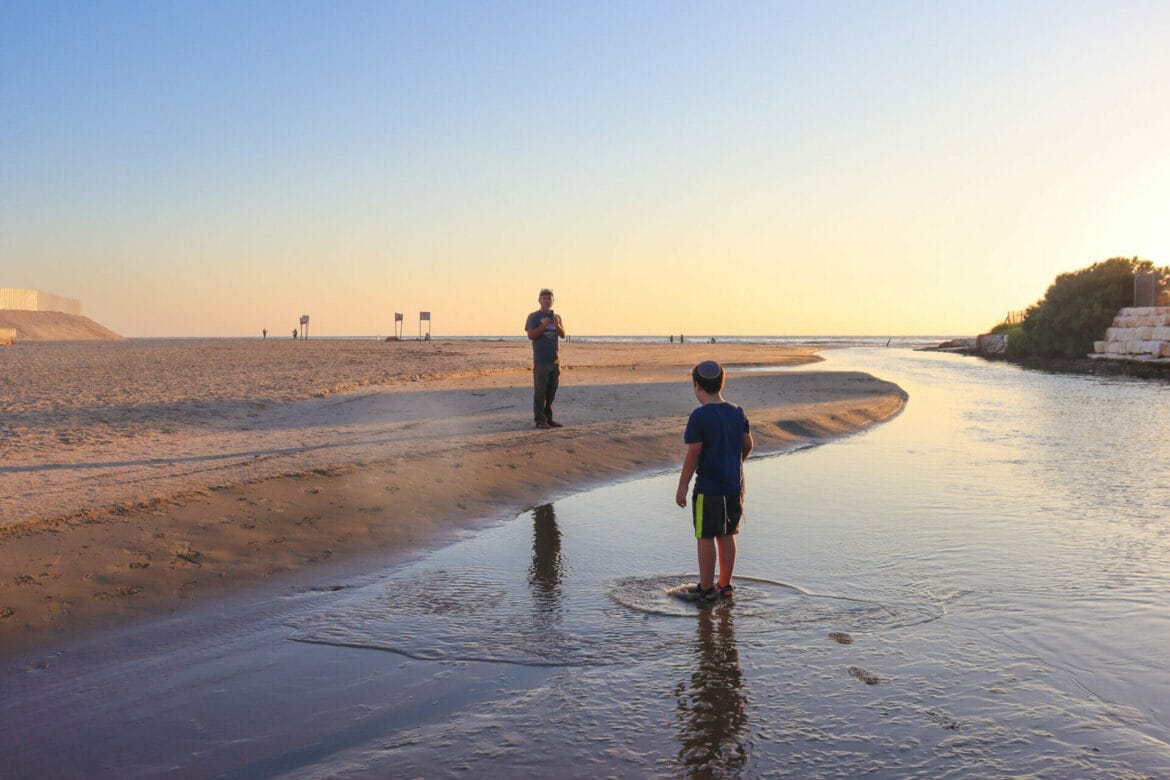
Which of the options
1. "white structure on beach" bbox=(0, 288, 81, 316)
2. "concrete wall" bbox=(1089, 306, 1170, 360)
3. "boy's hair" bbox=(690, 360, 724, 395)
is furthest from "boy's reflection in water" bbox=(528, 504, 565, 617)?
"white structure on beach" bbox=(0, 288, 81, 316)

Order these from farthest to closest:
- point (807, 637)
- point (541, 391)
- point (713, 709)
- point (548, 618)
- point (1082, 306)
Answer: point (1082, 306)
point (541, 391)
point (548, 618)
point (807, 637)
point (713, 709)

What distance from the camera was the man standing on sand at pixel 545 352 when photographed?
13.1m

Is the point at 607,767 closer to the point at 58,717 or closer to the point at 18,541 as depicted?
the point at 58,717

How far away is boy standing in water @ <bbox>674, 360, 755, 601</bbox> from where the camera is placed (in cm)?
605

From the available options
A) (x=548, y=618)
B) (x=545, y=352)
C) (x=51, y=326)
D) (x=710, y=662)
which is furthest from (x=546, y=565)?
(x=51, y=326)

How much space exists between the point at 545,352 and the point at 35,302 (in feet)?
321

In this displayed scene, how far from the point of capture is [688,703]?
420 cm

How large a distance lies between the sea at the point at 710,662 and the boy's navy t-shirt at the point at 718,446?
0.86 metres

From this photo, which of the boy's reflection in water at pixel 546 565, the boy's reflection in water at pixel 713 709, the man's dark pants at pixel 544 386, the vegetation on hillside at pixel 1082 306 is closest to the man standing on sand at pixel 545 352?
the man's dark pants at pixel 544 386

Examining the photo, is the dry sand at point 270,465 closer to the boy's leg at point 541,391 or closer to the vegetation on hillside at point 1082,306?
the boy's leg at point 541,391

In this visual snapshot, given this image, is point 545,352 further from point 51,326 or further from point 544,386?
point 51,326

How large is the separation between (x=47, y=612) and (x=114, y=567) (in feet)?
2.42

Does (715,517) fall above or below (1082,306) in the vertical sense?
below

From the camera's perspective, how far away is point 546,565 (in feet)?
22.7
